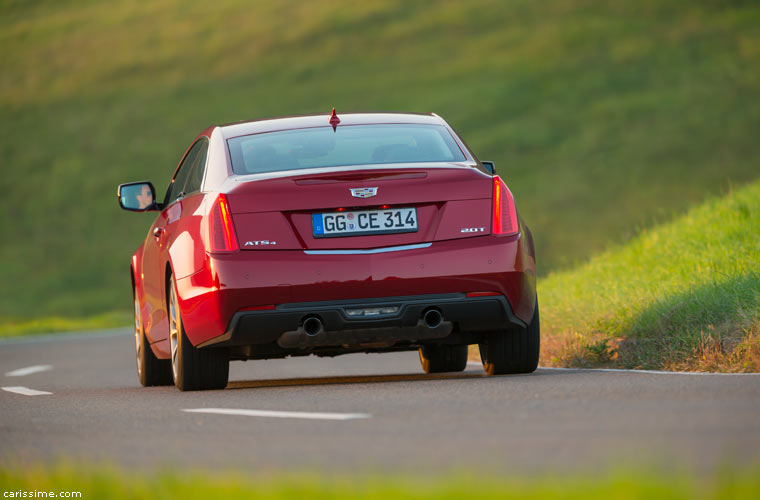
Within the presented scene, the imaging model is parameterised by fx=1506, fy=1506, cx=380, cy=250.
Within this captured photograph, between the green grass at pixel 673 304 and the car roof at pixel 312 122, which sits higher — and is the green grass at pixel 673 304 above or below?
below

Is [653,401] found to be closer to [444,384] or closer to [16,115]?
[444,384]

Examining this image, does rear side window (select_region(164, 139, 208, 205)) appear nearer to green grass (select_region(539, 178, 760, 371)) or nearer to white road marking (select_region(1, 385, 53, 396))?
white road marking (select_region(1, 385, 53, 396))

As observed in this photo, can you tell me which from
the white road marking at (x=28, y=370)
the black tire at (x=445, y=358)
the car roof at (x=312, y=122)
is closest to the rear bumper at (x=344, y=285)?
the car roof at (x=312, y=122)

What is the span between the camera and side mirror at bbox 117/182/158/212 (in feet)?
35.4

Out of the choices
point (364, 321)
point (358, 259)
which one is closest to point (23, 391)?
point (364, 321)

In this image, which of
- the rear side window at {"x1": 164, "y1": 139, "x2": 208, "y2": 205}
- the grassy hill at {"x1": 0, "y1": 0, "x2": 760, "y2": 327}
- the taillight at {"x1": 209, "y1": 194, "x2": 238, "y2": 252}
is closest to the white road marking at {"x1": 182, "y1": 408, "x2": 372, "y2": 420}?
the taillight at {"x1": 209, "y1": 194, "x2": 238, "y2": 252}

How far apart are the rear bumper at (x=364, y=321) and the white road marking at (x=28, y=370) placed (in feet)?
19.9

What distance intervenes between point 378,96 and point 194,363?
171 feet

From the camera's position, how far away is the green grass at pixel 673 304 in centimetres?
988

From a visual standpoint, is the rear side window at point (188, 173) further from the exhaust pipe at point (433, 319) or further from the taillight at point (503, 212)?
the taillight at point (503, 212)

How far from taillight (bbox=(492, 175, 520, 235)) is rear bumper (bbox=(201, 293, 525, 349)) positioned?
0.42m

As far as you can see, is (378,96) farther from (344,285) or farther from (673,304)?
(344,285)

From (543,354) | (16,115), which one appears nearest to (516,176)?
(16,115)

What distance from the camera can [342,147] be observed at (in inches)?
383
